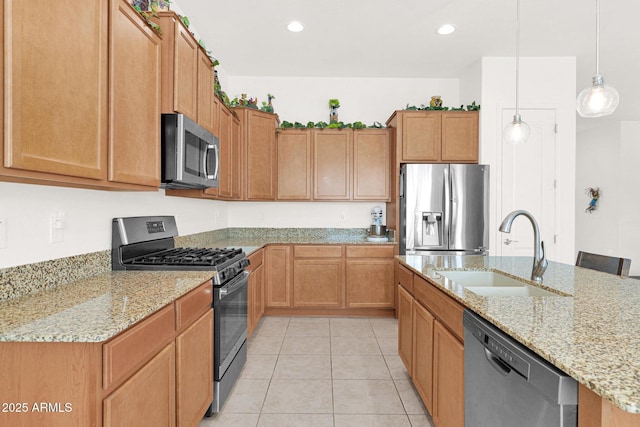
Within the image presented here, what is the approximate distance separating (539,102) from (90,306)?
14.7 feet

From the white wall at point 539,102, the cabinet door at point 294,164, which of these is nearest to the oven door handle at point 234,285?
the cabinet door at point 294,164

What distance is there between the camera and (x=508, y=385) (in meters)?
1.09

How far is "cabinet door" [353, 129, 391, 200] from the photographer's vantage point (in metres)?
4.17

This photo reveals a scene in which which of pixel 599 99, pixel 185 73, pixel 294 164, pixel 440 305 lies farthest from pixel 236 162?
pixel 599 99

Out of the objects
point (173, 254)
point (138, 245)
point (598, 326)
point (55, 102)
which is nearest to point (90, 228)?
point (138, 245)

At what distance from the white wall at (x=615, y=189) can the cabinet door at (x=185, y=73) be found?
736cm

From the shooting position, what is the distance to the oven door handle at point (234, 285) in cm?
207

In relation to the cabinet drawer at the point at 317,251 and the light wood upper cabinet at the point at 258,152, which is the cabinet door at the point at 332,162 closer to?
the light wood upper cabinet at the point at 258,152

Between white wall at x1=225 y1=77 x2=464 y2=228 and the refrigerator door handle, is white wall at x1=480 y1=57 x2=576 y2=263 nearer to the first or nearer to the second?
the refrigerator door handle

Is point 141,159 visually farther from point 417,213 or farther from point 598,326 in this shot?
point 417,213

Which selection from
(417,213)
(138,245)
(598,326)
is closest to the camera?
(598,326)

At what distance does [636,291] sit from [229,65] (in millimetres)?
4189

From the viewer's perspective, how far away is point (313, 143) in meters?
4.18

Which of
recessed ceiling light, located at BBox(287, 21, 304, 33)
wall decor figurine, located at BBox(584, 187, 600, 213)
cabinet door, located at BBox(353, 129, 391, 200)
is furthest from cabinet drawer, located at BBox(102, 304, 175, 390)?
wall decor figurine, located at BBox(584, 187, 600, 213)
